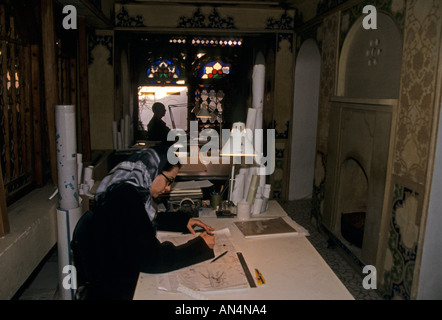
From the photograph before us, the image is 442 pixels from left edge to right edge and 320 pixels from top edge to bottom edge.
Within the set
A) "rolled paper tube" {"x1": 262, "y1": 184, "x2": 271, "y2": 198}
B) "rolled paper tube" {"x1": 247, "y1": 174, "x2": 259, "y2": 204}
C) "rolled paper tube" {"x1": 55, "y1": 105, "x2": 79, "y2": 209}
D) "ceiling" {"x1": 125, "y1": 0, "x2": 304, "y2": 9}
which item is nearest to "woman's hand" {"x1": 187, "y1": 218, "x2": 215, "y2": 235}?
"rolled paper tube" {"x1": 247, "y1": 174, "x2": 259, "y2": 204}

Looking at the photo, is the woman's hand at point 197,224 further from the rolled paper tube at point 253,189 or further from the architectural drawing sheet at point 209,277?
the rolled paper tube at point 253,189

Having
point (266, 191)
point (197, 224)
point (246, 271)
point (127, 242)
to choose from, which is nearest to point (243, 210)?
point (266, 191)

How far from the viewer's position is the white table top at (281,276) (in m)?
1.68

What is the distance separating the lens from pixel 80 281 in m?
2.02

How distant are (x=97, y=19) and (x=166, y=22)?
1.41 metres

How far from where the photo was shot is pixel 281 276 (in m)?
1.85

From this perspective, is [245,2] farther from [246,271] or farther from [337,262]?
[246,271]

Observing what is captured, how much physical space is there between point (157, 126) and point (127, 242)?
5.14m

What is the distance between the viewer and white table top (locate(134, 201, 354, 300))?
5.52ft

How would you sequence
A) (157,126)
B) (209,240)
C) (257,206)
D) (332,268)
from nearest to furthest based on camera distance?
(209,240) → (257,206) → (332,268) → (157,126)

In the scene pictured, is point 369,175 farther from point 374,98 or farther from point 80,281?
point 80,281

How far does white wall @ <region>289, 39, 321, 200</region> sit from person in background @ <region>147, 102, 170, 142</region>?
2432mm

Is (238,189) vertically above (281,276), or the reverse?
(238,189)
